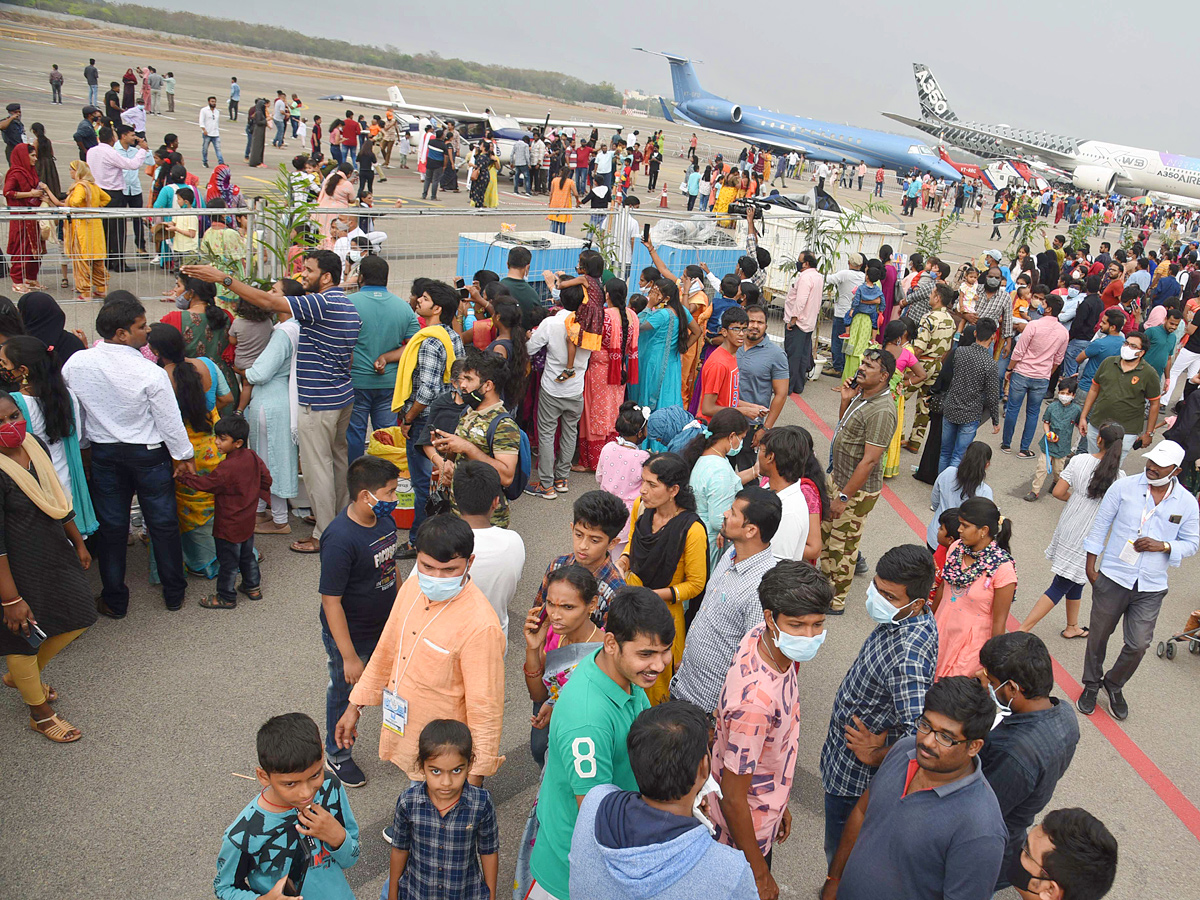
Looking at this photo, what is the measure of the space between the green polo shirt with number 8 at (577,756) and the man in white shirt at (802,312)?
6.62 metres

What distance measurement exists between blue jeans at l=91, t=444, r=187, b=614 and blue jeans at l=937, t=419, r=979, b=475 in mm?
6393

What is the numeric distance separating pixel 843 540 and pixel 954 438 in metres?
2.60

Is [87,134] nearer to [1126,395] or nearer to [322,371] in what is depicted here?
[322,371]

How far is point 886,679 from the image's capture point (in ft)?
10.2

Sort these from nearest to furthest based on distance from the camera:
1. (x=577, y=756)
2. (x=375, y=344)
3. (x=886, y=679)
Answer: (x=577, y=756) → (x=886, y=679) → (x=375, y=344)

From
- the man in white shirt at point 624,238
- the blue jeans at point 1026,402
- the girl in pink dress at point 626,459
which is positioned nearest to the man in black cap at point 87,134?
the man in white shirt at point 624,238

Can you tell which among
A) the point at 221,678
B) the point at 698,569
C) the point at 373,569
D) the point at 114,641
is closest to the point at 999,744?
the point at 698,569

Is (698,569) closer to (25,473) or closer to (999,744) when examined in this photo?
(999,744)

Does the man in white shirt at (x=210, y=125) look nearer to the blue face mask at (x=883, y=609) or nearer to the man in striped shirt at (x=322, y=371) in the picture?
the man in striped shirt at (x=322, y=371)

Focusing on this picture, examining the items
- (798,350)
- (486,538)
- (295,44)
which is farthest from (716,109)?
(295,44)

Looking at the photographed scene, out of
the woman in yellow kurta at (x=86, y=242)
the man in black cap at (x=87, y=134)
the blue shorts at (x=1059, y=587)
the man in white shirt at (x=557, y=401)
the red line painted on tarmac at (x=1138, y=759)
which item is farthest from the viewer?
the man in black cap at (x=87, y=134)

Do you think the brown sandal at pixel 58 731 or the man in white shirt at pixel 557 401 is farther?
the man in white shirt at pixel 557 401

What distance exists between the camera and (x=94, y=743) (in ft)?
13.0

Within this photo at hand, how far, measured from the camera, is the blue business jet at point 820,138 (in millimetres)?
42250
